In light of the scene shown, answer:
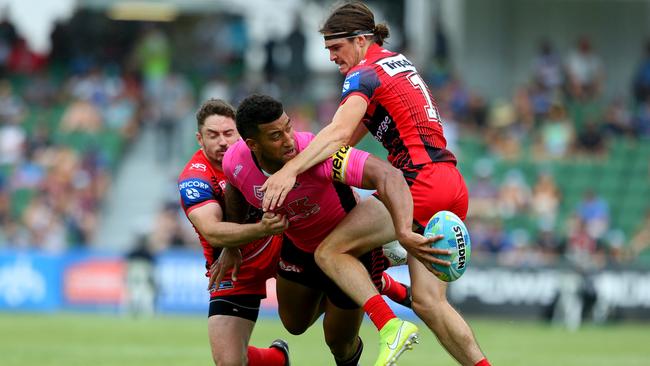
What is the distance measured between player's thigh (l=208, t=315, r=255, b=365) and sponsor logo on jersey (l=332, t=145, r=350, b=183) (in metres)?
1.68

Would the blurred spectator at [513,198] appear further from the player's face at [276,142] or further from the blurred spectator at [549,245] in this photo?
the player's face at [276,142]

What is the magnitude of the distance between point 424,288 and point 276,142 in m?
1.40

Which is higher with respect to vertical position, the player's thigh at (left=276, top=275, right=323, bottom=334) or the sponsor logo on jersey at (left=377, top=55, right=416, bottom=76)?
the sponsor logo on jersey at (left=377, top=55, right=416, bottom=76)

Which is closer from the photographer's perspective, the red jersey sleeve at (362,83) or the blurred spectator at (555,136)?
the red jersey sleeve at (362,83)

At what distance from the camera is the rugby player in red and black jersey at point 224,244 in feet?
28.2

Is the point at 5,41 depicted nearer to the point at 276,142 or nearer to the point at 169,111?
the point at 169,111

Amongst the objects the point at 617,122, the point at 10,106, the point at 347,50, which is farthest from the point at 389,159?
the point at 10,106

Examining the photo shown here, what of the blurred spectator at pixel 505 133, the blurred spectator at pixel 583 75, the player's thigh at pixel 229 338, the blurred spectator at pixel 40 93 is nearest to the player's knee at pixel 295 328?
the player's thigh at pixel 229 338

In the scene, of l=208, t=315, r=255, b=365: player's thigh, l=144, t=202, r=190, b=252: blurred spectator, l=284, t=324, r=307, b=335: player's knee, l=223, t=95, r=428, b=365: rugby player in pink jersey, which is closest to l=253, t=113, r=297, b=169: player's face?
l=223, t=95, r=428, b=365: rugby player in pink jersey

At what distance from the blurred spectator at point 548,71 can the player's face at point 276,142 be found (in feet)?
56.8

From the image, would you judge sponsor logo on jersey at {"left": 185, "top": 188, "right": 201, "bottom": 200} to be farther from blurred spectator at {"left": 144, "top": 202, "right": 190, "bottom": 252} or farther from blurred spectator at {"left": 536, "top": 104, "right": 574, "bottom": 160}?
blurred spectator at {"left": 536, "top": 104, "right": 574, "bottom": 160}

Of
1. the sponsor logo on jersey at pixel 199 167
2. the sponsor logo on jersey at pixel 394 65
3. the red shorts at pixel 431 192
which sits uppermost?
the sponsor logo on jersey at pixel 394 65

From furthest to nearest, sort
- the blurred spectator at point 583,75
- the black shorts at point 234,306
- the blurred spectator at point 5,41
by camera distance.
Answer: the blurred spectator at point 5,41 < the blurred spectator at point 583,75 < the black shorts at point 234,306

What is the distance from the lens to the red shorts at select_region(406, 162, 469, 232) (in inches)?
333
